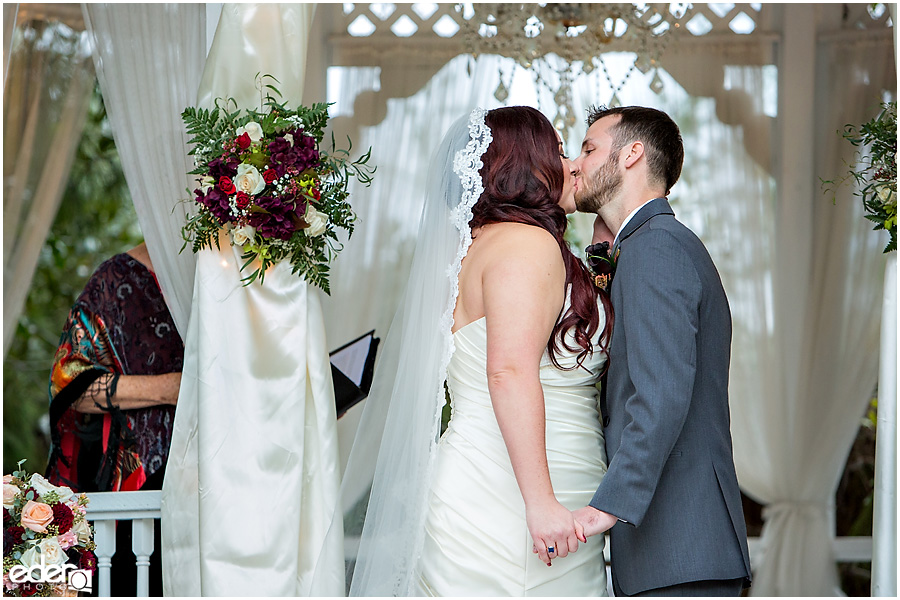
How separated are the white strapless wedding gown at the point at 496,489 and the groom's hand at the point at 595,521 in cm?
17

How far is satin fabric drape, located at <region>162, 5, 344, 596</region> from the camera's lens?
254 cm

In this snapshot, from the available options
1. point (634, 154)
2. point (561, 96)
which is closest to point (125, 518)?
point (634, 154)

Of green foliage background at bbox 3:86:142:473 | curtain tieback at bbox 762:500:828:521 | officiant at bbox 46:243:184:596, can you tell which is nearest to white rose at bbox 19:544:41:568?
officiant at bbox 46:243:184:596

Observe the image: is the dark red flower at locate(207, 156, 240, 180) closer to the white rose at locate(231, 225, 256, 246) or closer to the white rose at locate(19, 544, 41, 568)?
the white rose at locate(231, 225, 256, 246)

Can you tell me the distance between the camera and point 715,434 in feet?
7.20

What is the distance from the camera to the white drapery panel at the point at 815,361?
4828mm

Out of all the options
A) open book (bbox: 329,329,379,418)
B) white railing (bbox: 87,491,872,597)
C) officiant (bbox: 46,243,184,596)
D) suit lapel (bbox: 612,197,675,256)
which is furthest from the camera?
open book (bbox: 329,329,379,418)

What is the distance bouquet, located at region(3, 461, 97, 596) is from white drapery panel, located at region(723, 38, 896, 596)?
3596 millimetres

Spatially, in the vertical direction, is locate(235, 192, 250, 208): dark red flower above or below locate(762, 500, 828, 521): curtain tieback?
above

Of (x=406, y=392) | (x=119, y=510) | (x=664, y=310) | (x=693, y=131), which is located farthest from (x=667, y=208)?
(x=693, y=131)

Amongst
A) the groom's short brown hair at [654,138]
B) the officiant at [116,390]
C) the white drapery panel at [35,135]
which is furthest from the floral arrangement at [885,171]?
the white drapery panel at [35,135]

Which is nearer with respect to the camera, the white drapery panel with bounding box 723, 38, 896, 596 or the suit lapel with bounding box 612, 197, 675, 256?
the suit lapel with bounding box 612, 197, 675, 256

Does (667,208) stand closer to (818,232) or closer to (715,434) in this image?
(715,434)

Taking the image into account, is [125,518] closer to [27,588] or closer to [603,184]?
[27,588]
